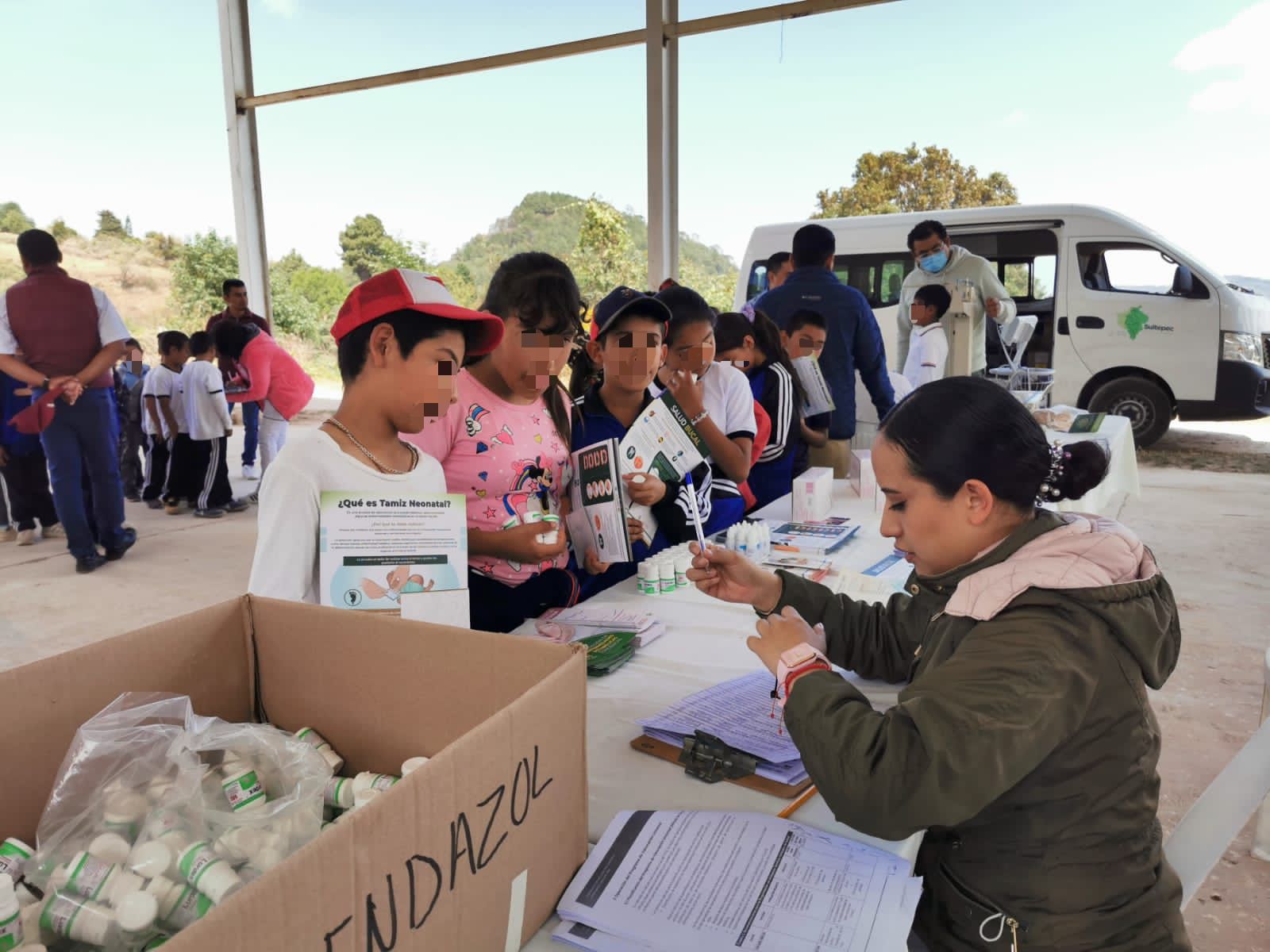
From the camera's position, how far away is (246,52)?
364 inches

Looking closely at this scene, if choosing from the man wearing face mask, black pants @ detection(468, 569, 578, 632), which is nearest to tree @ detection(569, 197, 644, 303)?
the man wearing face mask

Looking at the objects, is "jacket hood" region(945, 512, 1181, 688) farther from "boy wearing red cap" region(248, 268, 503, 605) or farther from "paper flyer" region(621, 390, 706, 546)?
"paper flyer" region(621, 390, 706, 546)

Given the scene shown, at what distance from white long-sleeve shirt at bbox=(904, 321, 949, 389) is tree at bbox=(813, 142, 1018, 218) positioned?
811 centimetres

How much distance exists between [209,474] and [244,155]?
5.09m

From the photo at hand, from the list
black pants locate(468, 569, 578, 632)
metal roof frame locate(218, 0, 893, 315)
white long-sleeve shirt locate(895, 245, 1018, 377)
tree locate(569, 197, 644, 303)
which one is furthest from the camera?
tree locate(569, 197, 644, 303)

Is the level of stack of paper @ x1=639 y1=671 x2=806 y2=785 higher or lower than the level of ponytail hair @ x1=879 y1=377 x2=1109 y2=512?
lower

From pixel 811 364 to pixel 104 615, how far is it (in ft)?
11.5

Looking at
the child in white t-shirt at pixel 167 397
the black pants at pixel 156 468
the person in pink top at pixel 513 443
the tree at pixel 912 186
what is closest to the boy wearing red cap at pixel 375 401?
the person in pink top at pixel 513 443

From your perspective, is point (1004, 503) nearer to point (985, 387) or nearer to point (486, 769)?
point (985, 387)

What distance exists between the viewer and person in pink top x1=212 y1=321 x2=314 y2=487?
5719 millimetres

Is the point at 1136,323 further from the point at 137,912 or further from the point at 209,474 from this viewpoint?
the point at 137,912

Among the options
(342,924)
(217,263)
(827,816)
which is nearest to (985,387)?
(827,816)

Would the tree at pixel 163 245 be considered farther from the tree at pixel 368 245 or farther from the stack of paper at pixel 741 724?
the stack of paper at pixel 741 724

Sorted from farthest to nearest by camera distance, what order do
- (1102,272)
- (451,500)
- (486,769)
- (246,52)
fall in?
(246,52)
(1102,272)
(451,500)
(486,769)
